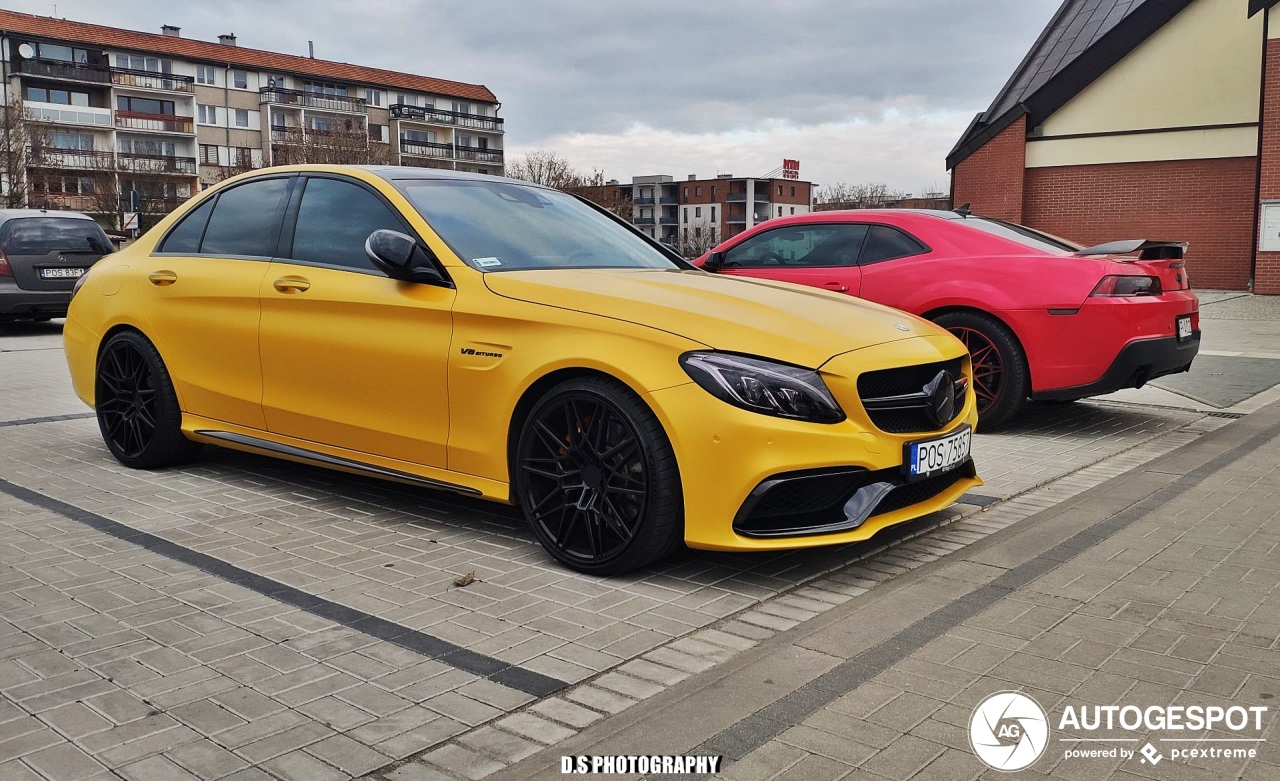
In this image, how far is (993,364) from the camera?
23.4 feet

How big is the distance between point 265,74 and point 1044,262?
89.2m

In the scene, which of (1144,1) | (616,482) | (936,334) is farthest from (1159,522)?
(1144,1)

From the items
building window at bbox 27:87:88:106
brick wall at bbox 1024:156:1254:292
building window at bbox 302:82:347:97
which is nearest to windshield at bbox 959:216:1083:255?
brick wall at bbox 1024:156:1254:292

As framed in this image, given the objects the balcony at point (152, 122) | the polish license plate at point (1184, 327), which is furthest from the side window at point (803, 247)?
the balcony at point (152, 122)

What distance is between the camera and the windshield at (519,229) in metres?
4.70

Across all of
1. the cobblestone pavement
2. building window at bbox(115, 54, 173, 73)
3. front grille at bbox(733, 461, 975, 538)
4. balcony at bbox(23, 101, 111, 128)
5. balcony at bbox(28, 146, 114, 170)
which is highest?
building window at bbox(115, 54, 173, 73)

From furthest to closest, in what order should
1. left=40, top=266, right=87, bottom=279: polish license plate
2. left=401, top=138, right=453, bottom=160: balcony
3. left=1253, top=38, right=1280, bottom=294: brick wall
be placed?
left=401, top=138, right=453, bottom=160: balcony
left=1253, top=38, right=1280, bottom=294: brick wall
left=40, top=266, right=87, bottom=279: polish license plate

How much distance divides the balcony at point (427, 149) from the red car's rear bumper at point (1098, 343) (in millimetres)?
91986

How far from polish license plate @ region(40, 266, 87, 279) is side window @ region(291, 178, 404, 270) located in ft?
38.5

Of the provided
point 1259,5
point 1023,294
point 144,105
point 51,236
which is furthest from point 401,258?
point 144,105

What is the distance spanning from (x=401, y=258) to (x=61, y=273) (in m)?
13.1

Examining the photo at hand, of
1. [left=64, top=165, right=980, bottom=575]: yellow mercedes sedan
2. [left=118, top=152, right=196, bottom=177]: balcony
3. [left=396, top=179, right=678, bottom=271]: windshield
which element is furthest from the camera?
[left=118, top=152, right=196, bottom=177]: balcony

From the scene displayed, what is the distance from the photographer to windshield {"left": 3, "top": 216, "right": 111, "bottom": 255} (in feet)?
49.1

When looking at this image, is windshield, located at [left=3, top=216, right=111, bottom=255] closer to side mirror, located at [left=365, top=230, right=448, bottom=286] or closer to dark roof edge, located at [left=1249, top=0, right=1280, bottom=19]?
side mirror, located at [left=365, top=230, right=448, bottom=286]
